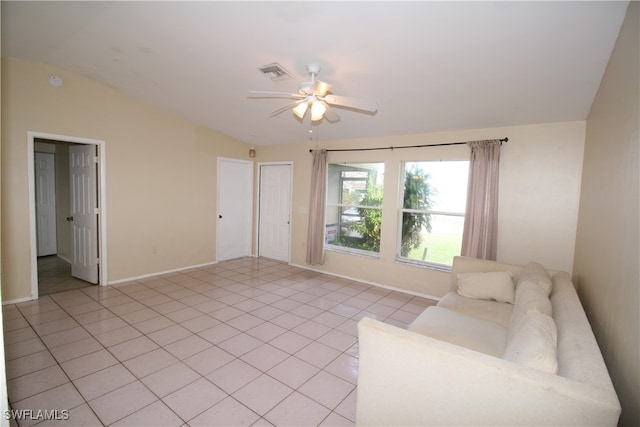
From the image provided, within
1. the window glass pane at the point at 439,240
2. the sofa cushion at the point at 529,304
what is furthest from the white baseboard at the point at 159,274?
the sofa cushion at the point at 529,304

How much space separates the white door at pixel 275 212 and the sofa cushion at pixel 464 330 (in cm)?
381

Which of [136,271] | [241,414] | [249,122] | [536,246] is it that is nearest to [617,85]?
[536,246]

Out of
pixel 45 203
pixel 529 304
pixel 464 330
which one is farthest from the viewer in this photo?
pixel 45 203

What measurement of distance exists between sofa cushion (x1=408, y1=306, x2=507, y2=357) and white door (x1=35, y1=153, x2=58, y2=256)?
6.90m

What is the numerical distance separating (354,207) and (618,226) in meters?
3.61

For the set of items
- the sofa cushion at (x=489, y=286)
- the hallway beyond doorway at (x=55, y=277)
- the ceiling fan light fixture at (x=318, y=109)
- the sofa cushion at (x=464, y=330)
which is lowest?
the hallway beyond doorway at (x=55, y=277)

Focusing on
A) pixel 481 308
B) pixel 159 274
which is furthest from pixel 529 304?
pixel 159 274

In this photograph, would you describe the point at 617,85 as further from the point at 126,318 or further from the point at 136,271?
the point at 136,271

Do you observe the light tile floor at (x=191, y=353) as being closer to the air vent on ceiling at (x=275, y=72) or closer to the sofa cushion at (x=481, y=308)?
the sofa cushion at (x=481, y=308)

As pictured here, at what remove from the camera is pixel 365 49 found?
8.52 ft

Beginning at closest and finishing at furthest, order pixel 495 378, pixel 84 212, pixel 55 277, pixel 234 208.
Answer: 1. pixel 495 378
2. pixel 84 212
3. pixel 55 277
4. pixel 234 208

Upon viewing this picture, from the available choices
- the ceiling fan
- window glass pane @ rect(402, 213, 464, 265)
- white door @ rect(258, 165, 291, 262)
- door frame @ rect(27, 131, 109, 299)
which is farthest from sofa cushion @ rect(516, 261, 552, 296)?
door frame @ rect(27, 131, 109, 299)

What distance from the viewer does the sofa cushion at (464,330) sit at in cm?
225

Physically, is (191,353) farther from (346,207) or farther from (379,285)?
(346,207)
